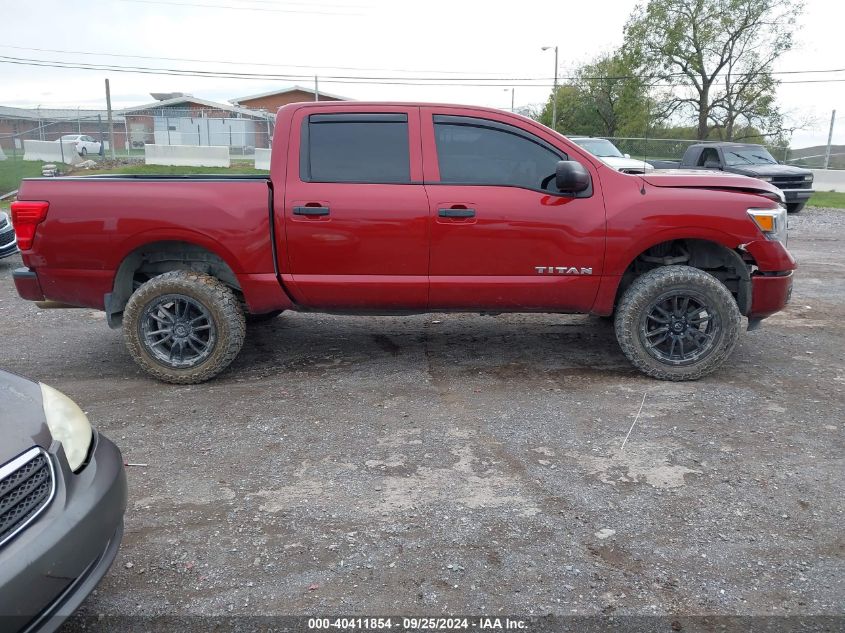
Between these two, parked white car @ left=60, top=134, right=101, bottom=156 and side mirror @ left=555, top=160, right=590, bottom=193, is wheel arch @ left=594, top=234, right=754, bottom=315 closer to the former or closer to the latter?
side mirror @ left=555, top=160, right=590, bottom=193

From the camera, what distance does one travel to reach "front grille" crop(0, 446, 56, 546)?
2211 millimetres

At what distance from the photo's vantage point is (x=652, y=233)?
5.11m

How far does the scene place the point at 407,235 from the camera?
5.10 metres

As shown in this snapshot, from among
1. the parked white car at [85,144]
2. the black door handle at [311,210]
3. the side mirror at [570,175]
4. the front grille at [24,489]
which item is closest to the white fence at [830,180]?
the side mirror at [570,175]

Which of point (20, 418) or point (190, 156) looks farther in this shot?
point (190, 156)

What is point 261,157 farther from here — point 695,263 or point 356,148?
point 695,263

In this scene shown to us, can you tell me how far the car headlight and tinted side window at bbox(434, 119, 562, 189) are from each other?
310cm

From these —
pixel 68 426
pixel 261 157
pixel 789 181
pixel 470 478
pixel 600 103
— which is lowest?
pixel 470 478

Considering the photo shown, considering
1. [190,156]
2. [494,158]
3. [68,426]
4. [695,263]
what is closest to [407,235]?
[494,158]

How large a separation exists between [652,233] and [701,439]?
1.54 metres

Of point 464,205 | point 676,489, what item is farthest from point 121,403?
point 676,489

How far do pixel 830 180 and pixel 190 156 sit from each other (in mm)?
23742

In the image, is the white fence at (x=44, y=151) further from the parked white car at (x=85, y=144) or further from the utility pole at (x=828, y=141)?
the utility pole at (x=828, y=141)

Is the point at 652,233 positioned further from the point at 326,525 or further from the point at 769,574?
the point at 326,525
